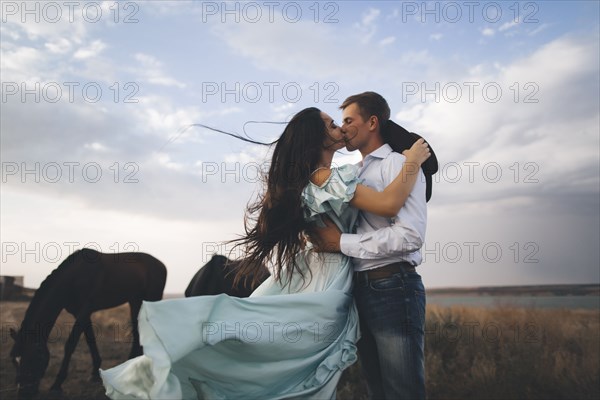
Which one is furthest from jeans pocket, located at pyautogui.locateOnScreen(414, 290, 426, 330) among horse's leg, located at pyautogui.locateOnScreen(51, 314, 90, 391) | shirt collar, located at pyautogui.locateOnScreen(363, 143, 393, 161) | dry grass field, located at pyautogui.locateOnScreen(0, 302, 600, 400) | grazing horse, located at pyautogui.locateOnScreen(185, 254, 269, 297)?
horse's leg, located at pyautogui.locateOnScreen(51, 314, 90, 391)

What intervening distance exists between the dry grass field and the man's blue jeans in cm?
419

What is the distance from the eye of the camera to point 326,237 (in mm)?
2811

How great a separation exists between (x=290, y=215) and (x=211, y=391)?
983 millimetres

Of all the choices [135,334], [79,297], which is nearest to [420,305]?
[79,297]

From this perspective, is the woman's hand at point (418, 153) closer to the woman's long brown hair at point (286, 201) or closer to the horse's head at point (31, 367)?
the woman's long brown hair at point (286, 201)

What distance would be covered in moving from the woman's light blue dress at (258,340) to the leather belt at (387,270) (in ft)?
0.42

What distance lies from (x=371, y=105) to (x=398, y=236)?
2.97 feet

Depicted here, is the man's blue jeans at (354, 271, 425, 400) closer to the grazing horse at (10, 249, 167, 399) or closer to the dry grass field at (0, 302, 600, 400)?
the dry grass field at (0, 302, 600, 400)

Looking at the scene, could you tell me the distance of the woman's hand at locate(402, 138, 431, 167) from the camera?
8.93ft

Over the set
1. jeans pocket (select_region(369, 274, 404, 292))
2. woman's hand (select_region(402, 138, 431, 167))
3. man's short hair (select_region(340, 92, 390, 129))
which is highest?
man's short hair (select_region(340, 92, 390, 129))

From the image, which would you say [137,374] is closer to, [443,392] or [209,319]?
[209,319]

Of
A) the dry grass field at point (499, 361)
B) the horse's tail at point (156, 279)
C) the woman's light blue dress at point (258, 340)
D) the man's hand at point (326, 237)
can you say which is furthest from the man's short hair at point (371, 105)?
the horse's tail at point (156, 279)

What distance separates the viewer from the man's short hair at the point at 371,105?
3072 mm

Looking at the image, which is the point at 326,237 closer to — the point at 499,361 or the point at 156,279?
the point at 499,361
